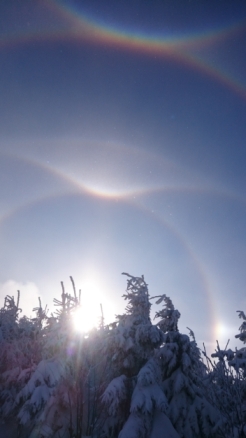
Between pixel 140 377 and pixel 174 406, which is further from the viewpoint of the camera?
pixel 174 406

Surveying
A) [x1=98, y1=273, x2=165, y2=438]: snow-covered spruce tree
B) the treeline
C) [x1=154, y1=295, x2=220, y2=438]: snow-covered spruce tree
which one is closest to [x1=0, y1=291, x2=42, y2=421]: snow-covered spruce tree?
the treeline

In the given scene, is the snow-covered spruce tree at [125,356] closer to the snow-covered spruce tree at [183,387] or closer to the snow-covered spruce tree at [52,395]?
the snow-covered spruce tree at [183,387]

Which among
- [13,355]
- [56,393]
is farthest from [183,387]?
[13,355]

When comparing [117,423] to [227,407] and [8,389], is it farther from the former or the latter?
[8,389]

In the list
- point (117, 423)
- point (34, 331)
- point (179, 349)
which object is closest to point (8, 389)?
point (34, 331)

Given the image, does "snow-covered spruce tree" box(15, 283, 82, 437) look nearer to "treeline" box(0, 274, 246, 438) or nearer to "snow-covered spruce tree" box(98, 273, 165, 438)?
"treeline" box(0, 274, 246, 438)
